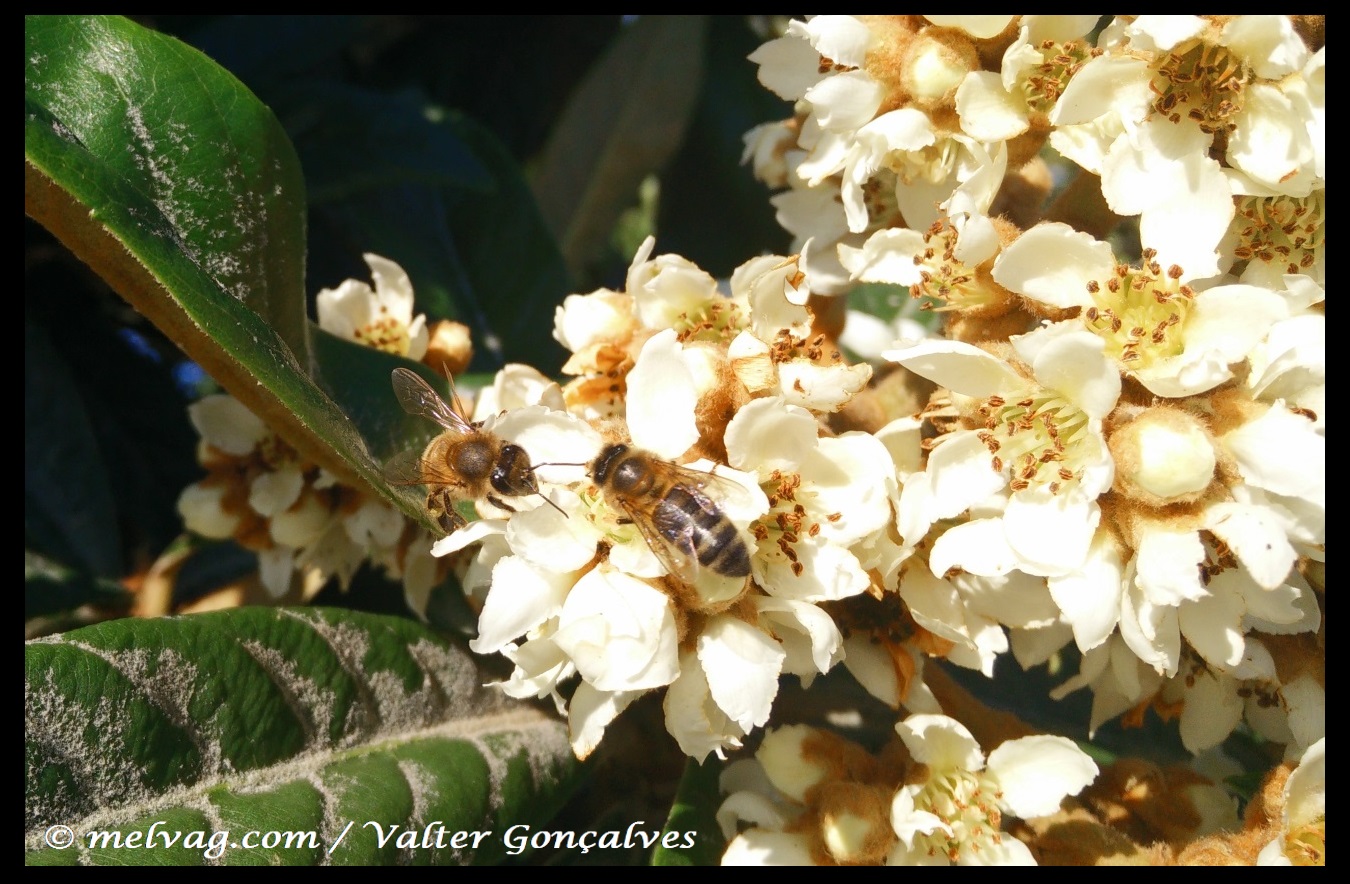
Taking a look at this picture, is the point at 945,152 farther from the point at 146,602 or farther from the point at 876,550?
the point at 146,602

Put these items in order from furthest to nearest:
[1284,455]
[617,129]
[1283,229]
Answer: [617,129], [1283,229], [1284,455]

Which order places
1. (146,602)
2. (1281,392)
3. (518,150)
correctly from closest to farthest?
1. (1281,392)
2. (146,602)
3. (518,150)

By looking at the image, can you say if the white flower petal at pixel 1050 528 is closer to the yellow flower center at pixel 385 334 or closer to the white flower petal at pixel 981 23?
the white flower petal at pixel 981 23

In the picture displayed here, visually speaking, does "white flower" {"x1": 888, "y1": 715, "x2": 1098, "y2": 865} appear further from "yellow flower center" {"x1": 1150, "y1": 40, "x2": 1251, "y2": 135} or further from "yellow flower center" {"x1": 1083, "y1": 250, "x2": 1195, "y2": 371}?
"yellow flower center" {"x1": 1150, "y1": 40, "x2": 1251, "y2": 135}

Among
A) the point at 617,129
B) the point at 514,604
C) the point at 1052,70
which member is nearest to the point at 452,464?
the point at 514,604

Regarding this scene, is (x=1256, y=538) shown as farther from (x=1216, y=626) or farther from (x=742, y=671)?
(x=742, y=671)

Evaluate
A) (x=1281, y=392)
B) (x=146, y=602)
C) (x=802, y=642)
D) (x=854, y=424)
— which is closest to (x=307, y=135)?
(x=146, y=602)
